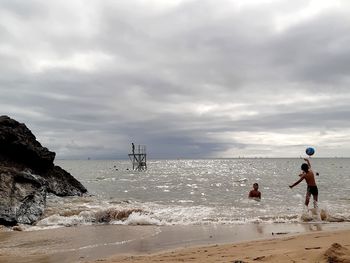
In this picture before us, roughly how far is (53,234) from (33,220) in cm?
255

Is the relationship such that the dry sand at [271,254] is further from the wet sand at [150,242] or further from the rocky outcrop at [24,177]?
the rocky outcrop at [24,177]

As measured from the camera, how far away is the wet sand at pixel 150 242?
24.7ft

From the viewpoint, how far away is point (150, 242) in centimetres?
965

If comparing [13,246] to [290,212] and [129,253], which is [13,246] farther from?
[290,212]

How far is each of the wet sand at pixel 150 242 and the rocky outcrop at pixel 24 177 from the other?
70.1 inches

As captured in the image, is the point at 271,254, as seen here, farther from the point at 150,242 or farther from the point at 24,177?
the point at 24,177

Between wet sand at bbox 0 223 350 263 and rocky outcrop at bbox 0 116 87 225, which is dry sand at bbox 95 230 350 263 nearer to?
wet sand at bbox 0 223 350 263

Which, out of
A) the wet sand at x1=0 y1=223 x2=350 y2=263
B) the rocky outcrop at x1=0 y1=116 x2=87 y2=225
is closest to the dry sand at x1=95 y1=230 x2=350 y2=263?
the wet sand at x1=0 y1=223 x2=350 y2=263

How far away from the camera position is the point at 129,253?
830 cm

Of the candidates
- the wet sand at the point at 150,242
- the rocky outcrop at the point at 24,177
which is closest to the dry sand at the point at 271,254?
the wet sand at the point at 150,242

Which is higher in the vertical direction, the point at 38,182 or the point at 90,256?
the point at 38,182

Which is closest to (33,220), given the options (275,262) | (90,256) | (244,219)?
(90,256)

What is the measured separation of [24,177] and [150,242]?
24.7ft

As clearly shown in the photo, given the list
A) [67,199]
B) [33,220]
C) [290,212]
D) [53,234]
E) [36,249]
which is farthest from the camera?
[67,199]
